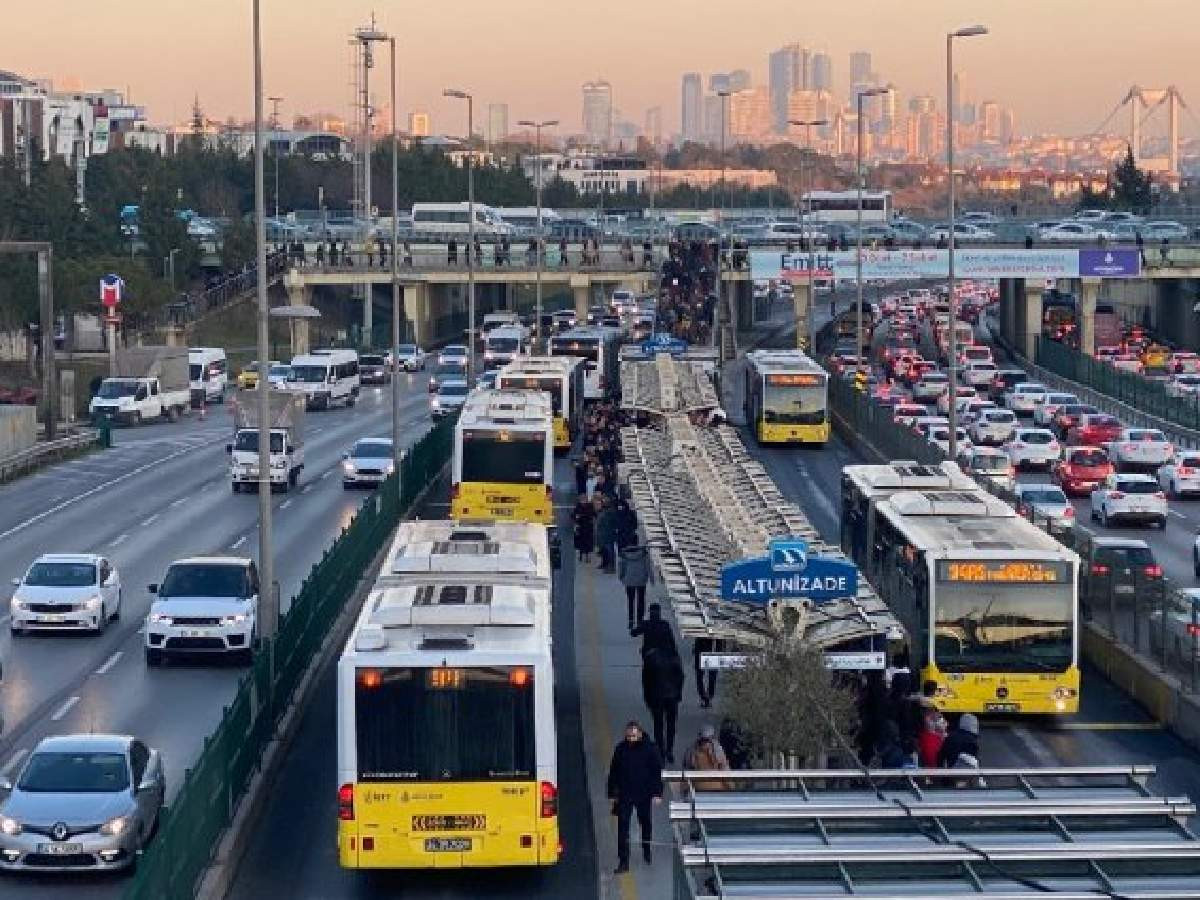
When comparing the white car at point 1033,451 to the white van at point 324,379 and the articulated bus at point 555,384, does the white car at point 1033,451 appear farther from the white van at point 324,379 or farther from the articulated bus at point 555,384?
the white van at point 324,379

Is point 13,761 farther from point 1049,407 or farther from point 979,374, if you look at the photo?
point 979,374

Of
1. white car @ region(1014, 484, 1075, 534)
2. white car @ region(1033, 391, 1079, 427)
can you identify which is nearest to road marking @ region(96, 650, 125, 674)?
white car @ region(1014, 484, 1075, 534)

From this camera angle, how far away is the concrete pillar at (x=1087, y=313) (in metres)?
106

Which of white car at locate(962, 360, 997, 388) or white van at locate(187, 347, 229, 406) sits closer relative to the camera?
white van at locate(187, 347, 229, 406)

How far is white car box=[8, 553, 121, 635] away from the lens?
35438 millimetres

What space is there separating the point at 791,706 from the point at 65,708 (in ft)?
35.5

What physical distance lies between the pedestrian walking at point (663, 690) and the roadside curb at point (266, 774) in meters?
3.75

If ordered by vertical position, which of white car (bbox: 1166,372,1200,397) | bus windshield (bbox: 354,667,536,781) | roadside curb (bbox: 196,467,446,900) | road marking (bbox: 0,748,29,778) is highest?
bus windshield (bbox: 354,667,536,781)

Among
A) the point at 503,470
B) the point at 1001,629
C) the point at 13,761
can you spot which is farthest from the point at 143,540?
the point at 1001,629

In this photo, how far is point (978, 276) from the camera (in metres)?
102

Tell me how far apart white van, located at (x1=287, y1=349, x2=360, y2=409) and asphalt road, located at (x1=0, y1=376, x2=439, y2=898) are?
73 centimetres

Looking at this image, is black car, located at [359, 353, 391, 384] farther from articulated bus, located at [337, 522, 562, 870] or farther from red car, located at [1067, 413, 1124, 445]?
articulated bus, located at [337, 522, 562, 870]

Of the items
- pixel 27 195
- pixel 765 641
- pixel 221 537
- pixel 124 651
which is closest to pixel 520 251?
pixel 27 195

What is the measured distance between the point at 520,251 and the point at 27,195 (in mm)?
24817
